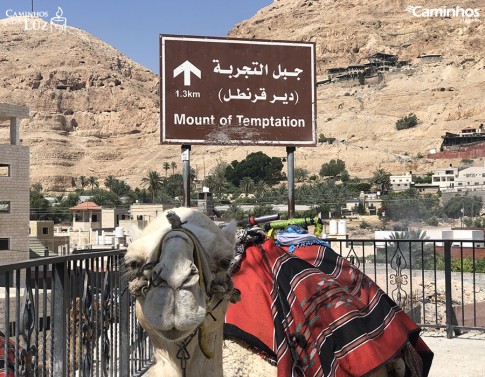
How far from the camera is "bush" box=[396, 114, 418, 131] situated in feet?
316

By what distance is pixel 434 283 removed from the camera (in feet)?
39.5

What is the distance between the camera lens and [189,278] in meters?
1.89

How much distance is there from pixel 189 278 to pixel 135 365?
3442 mm

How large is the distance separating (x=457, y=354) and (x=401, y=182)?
7213 centimetres

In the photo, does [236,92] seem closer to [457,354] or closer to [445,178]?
[457,354]

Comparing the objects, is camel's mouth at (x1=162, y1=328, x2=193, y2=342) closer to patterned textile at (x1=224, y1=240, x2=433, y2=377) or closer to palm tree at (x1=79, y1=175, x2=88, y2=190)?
patterned textile at (x1=224, y1=240, x2=433, y2=377)

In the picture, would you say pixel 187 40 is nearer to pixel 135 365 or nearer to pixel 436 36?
pixel 135 365

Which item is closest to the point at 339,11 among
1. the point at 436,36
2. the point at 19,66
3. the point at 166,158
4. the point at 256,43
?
the point at 436,36

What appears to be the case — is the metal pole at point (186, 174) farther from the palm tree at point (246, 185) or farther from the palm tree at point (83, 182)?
the palm tree at point (83, 182)

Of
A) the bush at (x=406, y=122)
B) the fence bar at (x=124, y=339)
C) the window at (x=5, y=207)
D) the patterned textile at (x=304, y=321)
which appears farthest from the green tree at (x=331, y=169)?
the patterned textile at (x=304, y=321)

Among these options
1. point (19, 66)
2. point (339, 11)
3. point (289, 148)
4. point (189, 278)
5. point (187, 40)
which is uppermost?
point (339, 11)

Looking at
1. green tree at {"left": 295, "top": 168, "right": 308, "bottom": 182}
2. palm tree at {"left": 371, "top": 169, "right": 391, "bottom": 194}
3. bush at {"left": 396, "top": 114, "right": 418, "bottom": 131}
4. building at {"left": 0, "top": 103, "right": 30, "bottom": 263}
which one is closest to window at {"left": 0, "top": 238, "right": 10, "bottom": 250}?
building at {"left": 0, "top": 103, "right": 30, "bottom": 263}

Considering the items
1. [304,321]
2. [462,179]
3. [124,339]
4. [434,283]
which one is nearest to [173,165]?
[462,179]

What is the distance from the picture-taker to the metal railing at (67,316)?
2.79m
